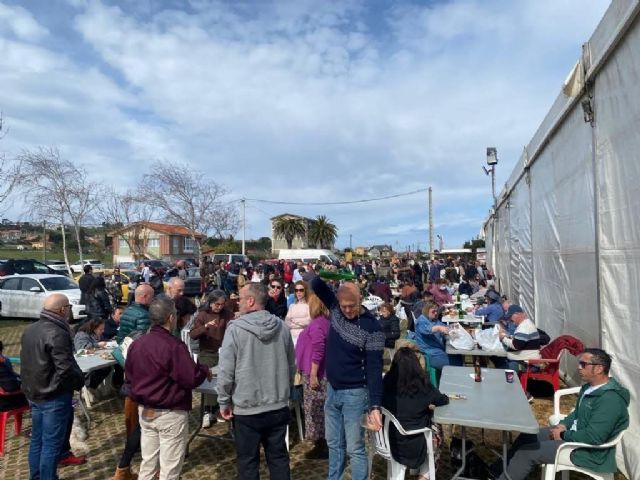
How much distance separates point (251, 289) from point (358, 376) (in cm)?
97

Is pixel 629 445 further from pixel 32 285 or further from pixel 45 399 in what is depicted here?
pixel 32 285

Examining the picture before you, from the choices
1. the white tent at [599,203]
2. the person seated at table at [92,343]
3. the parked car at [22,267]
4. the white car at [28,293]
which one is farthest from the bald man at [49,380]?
the parked car at [22,267]

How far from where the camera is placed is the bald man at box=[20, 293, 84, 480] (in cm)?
347

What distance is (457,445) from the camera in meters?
4.00

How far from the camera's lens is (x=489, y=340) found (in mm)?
6145

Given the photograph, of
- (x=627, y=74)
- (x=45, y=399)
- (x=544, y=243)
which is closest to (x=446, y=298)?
(x=544, y=243)

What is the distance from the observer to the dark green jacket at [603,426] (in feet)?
10.1

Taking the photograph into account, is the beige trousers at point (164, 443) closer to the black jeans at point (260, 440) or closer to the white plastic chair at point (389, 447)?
the black jeans at point (260, 440)

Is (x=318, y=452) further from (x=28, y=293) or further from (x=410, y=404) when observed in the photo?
(x=28, y=293)

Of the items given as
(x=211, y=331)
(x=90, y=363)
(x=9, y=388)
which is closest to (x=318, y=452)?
(x=211, y=331)

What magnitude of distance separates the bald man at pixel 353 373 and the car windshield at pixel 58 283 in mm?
12422

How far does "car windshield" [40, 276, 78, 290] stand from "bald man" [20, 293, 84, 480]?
10.8 meters

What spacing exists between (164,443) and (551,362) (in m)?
4.74

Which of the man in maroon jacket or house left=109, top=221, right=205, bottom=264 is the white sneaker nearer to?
the man in maroon jacket
